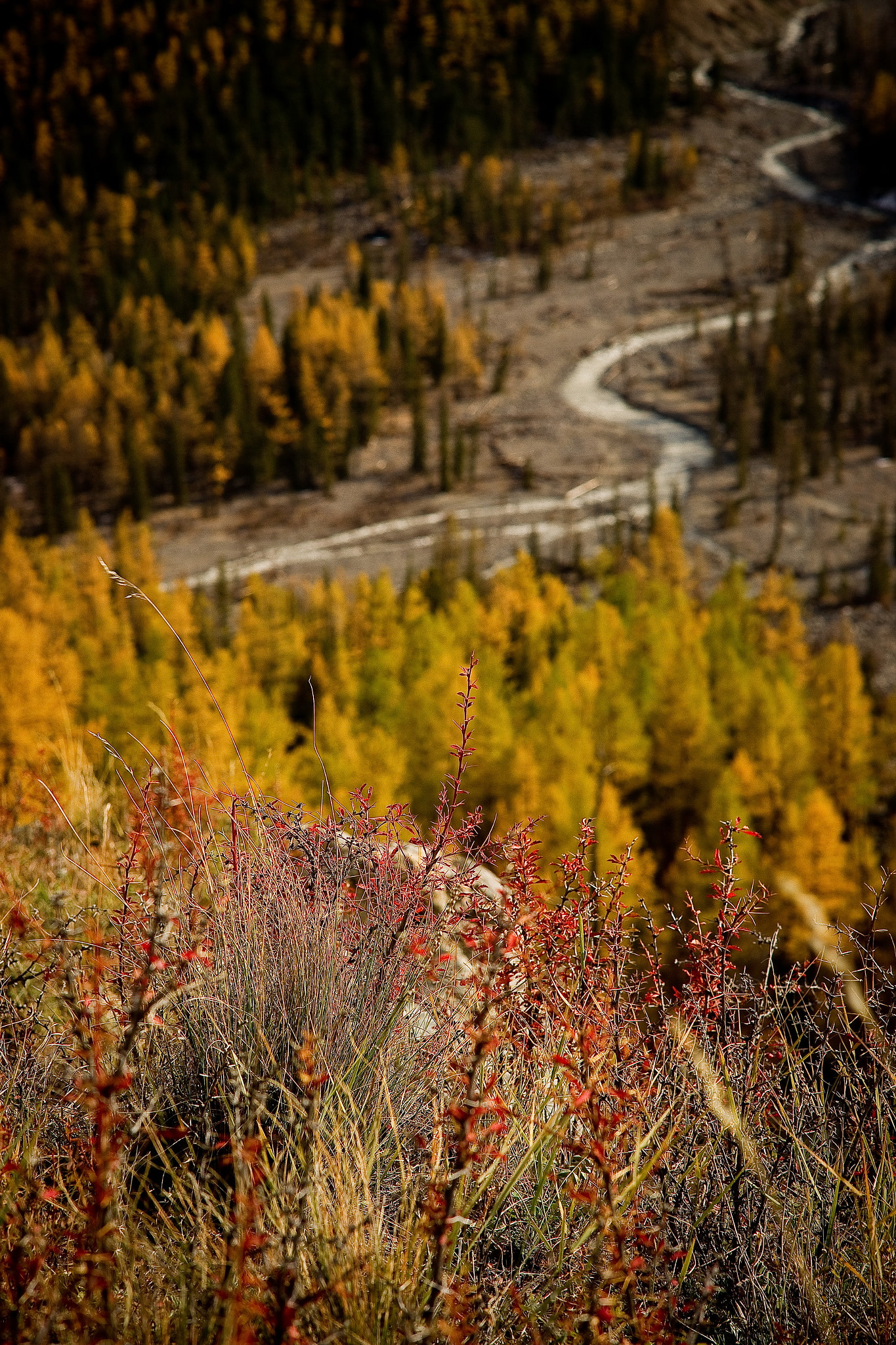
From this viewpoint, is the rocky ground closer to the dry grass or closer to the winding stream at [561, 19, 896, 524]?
the winding stream at [561, 19, 896, 524]

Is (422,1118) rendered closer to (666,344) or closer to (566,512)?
(566,512)

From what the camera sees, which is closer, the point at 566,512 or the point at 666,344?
the point at 566,512

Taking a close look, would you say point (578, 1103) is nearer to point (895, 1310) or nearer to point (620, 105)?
point (895, 1310)

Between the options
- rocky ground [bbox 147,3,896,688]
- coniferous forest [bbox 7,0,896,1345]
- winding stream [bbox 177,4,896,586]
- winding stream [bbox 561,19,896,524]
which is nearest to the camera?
coniferous forest [bbox 7,0,896,1345]

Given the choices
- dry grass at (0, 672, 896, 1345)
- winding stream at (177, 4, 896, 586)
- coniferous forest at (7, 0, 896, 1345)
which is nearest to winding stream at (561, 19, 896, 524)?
winding stream at (177, 4, 896, 586)

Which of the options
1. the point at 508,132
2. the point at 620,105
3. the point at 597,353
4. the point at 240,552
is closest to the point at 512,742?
the point at 240,552

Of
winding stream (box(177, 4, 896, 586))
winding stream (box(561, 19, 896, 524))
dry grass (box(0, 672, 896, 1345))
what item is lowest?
winding stream (box(177, 4, 896, 586))

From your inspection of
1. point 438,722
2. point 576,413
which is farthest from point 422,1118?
point 576,413

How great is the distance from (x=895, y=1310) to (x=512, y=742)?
37228 millimetres

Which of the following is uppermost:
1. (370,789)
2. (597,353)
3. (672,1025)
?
(370,789)

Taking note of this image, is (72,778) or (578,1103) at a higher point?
(578,1103)

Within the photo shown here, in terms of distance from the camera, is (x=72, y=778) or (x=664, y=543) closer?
(x=72, y=778)

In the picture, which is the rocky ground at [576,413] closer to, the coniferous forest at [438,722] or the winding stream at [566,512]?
the winding stream at [566,512]

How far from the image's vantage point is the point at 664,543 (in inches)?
2977
